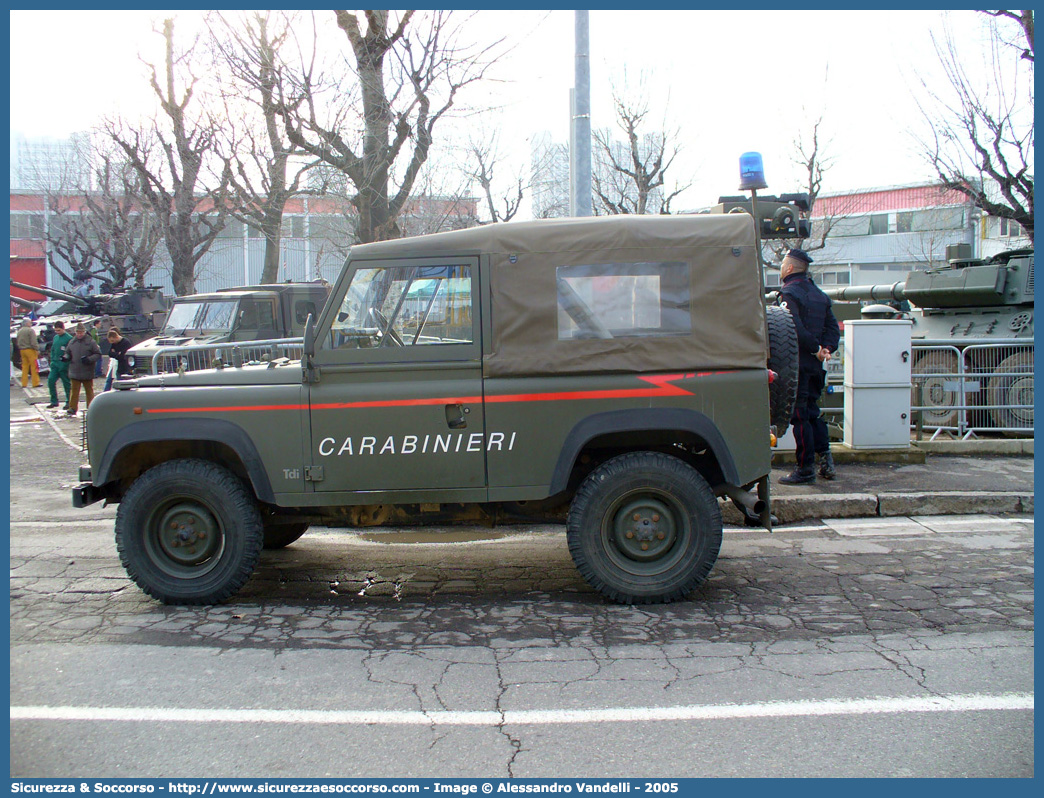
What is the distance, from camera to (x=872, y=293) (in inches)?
648

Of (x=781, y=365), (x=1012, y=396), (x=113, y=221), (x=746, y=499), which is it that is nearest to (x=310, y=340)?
(x=746, y=499)

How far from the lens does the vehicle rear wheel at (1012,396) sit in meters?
11.0

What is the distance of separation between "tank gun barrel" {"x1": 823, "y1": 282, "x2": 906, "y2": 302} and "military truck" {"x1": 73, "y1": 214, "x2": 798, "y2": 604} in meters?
11.4

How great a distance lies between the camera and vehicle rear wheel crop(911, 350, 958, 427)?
1098cm

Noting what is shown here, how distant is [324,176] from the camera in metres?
17.9

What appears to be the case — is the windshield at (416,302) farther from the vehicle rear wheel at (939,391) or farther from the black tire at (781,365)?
the vehicle rear wheel at (939,391)

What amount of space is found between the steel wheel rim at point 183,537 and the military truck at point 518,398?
0.10 metres

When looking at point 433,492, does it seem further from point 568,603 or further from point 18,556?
point 18,556

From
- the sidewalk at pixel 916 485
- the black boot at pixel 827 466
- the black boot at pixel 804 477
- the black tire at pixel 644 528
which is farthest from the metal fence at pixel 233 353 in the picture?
the black boot at pixel 827 466

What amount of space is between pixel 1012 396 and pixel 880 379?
11.2 ft

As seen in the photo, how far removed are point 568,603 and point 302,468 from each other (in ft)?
6.08

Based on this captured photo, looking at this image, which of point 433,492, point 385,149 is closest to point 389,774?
point 433,492

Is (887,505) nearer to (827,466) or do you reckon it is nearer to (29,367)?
(827,466)

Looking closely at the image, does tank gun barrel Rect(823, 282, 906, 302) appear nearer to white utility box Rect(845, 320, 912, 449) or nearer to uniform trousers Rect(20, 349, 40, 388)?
white utility box Rect(845, 320, 912, 449)
